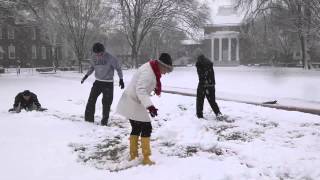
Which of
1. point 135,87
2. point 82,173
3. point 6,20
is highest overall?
point 6,20

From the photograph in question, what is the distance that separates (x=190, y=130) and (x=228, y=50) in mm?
57786

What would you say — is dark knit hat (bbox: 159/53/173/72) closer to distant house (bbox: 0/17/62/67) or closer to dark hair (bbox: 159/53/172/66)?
dark hair (bbox: 159/53/172/66)

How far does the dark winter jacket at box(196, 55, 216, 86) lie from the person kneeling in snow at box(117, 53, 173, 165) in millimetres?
3739

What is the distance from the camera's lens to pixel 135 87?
587 cm

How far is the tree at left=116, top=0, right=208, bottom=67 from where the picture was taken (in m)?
39.3

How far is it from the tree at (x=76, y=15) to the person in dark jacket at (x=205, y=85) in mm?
27998

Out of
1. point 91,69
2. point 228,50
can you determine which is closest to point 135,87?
point 91,69

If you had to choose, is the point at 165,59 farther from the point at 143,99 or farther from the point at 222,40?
the point at 222,40

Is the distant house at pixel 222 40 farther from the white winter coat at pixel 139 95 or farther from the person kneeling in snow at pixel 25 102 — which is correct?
the white winter coat at pixel 139 95

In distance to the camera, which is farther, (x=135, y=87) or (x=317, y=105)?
(x=317, y=105)

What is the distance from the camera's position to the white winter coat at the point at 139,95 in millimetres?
5629

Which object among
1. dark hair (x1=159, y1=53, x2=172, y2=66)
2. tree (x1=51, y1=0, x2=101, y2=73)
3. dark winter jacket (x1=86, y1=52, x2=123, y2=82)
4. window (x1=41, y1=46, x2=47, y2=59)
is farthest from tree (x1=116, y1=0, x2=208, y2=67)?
dark hair (x1=159, y1=53, x2=172, y2=66)

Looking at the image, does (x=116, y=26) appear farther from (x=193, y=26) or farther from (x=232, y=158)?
(x=232, y=158)

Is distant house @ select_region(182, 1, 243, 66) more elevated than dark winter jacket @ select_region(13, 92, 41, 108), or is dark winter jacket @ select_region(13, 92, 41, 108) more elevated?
distant house @ select_region(182, 1, 243, 66)
